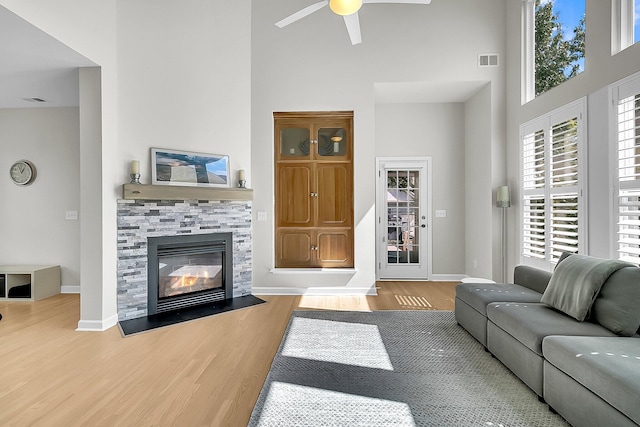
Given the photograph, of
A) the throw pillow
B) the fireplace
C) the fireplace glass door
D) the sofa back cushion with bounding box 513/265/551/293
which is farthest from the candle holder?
the sofa back cushion with bounding box 513/265/551/293

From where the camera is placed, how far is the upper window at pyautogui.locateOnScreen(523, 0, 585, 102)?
3.65 m

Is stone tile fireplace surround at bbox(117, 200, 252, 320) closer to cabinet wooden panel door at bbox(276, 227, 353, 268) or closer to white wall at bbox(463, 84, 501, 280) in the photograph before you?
cabinet wooden panel door at bbox(276, 227, 353, 268)

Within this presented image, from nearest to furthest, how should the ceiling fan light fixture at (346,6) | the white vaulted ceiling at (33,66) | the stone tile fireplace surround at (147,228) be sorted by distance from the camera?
the ceiling fan light fixture at (346,6) → the white vaulted ceiling at (33,66) → the stone tile fireplace surround at (147,228)

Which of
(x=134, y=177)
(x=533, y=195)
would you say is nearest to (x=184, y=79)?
(x=134, y=177)

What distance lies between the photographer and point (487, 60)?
4.97 m

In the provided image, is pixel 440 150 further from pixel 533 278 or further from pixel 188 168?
pixel 188 168

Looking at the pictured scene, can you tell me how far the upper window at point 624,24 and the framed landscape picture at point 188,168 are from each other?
4.25 meters

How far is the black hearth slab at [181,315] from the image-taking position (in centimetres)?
359

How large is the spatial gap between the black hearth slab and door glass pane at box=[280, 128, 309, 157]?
2.19m

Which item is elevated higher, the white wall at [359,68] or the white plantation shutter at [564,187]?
the white wall at [359,68]

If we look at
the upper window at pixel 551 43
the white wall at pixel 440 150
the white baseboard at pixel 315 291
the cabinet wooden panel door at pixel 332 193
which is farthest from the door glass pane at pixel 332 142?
the upper window at pixel 551 43

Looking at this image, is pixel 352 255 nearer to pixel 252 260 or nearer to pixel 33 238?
pixel 252 260

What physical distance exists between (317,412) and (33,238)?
205 inches

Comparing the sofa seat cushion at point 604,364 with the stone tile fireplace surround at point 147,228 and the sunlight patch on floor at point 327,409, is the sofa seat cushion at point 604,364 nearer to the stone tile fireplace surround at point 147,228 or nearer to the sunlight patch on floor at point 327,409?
the sunlight patch on floor at point 327,409
